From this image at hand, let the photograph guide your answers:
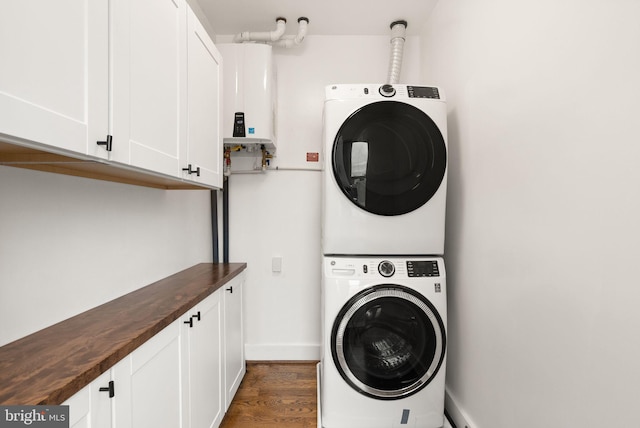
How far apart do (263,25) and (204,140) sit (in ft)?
4.31

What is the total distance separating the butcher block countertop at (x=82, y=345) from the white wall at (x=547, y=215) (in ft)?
4.54

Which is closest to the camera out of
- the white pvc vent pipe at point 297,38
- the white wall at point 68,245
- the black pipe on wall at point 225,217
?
the white wall at point 68,245

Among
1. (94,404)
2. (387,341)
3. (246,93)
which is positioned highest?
(246,93)

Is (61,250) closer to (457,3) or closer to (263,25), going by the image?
(263,25)

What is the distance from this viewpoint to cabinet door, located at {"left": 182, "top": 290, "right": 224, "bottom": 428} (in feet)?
4.08

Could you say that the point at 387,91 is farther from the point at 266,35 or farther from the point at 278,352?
the point at 278,352

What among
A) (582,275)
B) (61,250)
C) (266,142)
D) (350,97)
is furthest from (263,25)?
(582,275)

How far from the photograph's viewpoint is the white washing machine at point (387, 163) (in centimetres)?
162

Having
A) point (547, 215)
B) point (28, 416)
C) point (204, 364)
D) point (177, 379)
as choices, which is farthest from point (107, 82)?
point (547, 215)

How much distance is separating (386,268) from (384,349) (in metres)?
0.45

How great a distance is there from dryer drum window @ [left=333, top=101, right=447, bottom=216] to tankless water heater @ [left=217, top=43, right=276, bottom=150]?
77 cm

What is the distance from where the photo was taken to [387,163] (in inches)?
63.8

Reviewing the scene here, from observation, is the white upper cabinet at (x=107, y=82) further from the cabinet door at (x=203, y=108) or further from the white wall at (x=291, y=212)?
the white wall at (x=291, y=212)

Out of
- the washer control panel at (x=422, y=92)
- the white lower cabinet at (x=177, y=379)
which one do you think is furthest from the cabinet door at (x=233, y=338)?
the washer control panel at (x=422, y=92)
